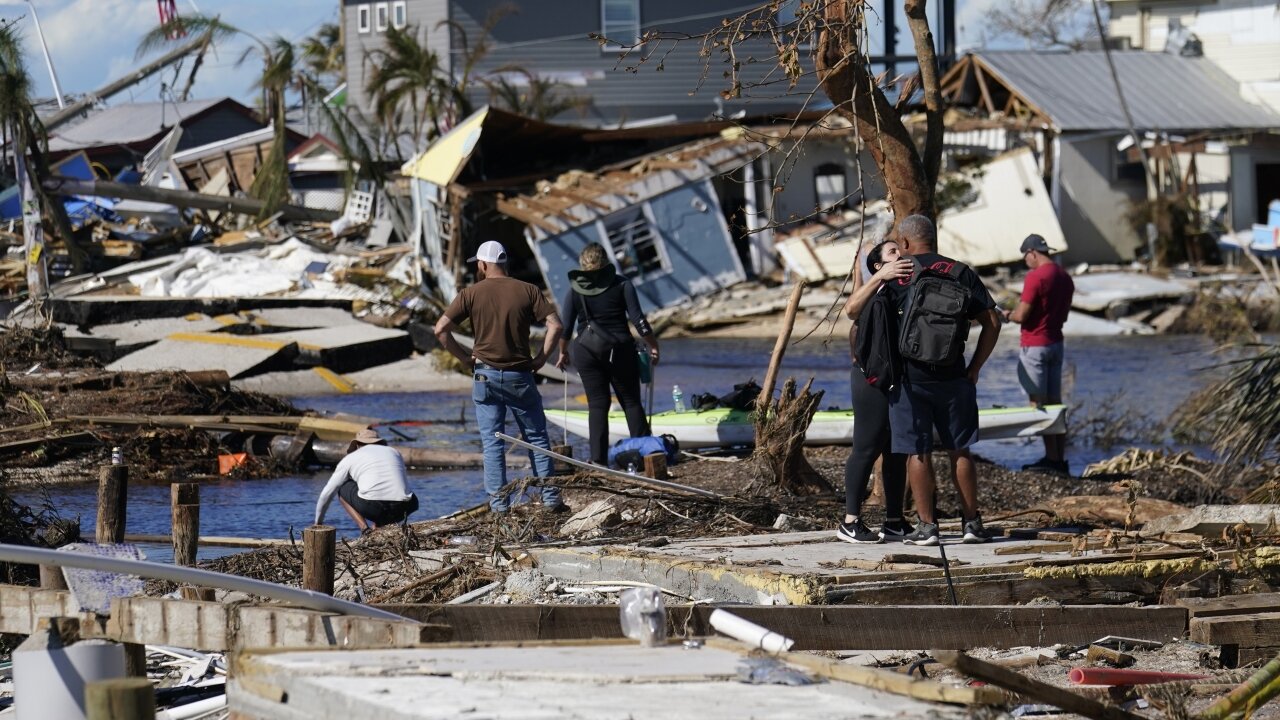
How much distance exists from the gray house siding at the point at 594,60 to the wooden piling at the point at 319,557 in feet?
127

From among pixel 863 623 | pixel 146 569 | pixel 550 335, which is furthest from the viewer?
pixel 550 335

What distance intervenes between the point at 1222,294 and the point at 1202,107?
36.1 feet

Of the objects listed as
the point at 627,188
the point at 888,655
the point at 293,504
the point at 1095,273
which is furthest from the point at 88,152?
the point at 888,655

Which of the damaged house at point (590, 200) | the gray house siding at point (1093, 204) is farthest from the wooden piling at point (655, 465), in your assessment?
the gray house siding at point (1093, 204)

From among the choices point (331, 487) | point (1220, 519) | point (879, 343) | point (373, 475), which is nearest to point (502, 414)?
point (373, 475)

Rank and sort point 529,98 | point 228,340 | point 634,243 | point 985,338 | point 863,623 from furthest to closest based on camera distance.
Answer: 1. point 529,98
2. point 634,243
3. point 228,340
4. point 985,338
5. point 863,623

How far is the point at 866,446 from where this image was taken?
8.55 metres

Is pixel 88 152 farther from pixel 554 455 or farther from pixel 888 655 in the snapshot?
pixel 888 655

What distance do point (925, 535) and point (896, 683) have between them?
3.74 metres

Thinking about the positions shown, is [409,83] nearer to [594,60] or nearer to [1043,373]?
[594,60]

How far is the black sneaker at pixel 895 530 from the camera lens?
340 inches

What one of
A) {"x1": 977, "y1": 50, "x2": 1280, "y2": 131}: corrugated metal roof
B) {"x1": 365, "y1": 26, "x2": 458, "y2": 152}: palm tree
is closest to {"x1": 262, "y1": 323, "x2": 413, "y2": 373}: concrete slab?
{"x1": 365, "y1": 26, "x2": 458, "y2": 152}: palm tree

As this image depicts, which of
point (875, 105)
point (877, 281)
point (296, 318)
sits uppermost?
point (875, 105)

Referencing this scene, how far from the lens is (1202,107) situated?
1575 inches
